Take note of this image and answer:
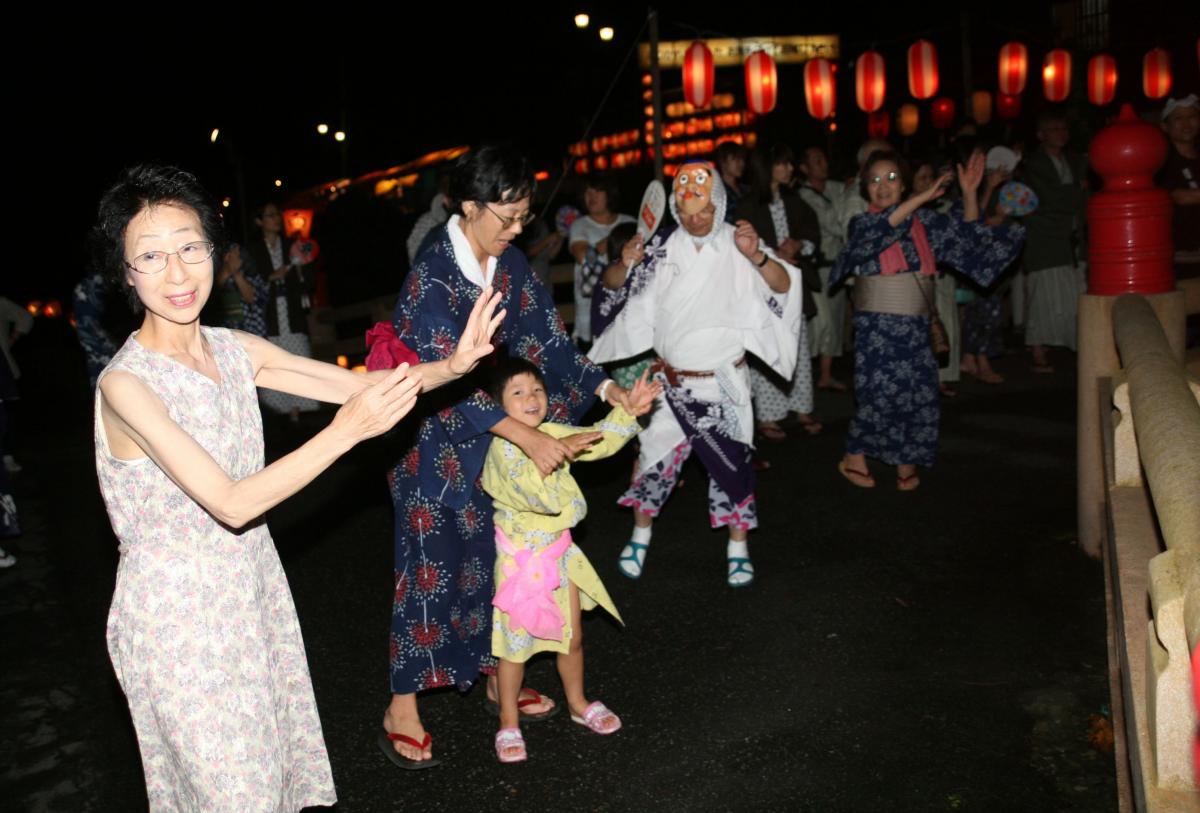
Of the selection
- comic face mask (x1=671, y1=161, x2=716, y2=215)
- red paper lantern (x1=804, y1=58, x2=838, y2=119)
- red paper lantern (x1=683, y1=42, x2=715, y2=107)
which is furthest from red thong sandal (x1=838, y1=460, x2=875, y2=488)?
red paper lantern (x1=804, y1=58, x2=838, y2=119)

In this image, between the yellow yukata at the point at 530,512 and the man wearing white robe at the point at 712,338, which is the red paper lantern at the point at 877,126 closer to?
the man wearing white robe at the point at 712,338

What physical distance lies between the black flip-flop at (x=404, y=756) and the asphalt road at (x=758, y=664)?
0.15 ft

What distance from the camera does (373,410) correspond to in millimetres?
2211

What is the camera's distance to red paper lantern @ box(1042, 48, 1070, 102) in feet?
51.9

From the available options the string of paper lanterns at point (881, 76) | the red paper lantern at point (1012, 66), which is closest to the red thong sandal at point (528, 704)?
the string of paper lanterns at point (881, 76)

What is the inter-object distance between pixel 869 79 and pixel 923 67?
1.18 meters

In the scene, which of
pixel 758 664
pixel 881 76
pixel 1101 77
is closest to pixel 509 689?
pixel 758 664

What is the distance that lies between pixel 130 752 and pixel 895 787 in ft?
9.42

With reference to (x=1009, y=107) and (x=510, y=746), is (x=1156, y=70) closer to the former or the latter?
(x=1009, y=107)

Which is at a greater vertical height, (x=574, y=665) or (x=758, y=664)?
(x=574, y=665)

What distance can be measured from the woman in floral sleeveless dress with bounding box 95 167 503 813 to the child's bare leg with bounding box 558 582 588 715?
1.48 m

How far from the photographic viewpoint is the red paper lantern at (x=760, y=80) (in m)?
14.4

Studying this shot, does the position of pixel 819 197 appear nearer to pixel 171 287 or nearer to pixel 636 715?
pixel 636 715

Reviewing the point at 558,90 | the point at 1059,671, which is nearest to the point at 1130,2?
the point at 558,90
